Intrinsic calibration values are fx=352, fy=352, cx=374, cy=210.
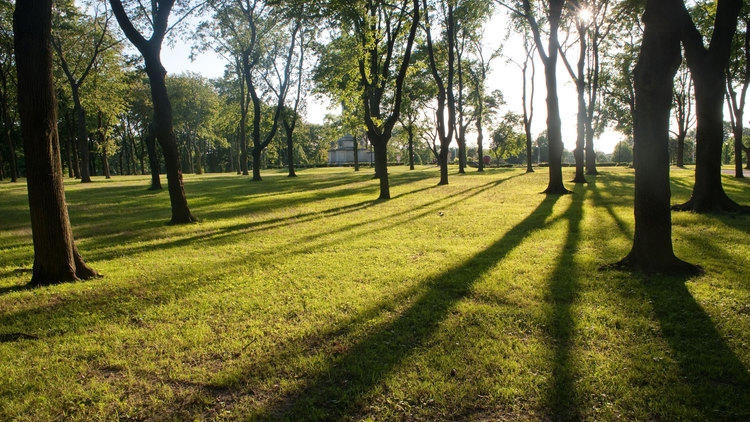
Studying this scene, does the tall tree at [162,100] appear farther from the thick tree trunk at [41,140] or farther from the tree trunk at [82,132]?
the tree trunk at [82,132]

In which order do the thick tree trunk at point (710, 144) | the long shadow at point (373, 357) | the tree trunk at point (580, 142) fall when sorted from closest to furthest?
the long shadow at point (373, 357) → the thick tree trunk at point (710, 144) → the tree trunk at point (580, 142)

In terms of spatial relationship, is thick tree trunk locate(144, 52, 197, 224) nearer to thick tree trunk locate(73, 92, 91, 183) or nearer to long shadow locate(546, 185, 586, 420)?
long shadow locate(546, 185, 586, 420)

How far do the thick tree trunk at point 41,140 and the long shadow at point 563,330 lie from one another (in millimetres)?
7111

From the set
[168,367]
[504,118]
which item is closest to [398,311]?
[168,367]

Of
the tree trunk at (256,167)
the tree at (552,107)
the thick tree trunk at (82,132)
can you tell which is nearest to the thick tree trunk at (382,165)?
the tree at (552,107)

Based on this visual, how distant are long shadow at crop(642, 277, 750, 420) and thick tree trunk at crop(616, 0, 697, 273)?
785 mm

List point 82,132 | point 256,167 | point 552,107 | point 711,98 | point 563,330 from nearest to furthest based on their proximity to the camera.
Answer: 1. point 563,330
2. point 711,98
3. point 552,107
4. point 82,132
5. point 256,167

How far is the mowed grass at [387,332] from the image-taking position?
2857 mm

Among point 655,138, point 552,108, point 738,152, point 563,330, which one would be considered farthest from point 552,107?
point 738,152

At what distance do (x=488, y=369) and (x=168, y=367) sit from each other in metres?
3.05

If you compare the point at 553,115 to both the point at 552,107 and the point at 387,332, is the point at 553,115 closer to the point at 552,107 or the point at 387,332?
the point at 552,107

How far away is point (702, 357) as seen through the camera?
10.5ft

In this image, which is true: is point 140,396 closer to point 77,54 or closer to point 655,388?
point 655,388

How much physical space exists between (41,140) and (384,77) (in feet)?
41.2
